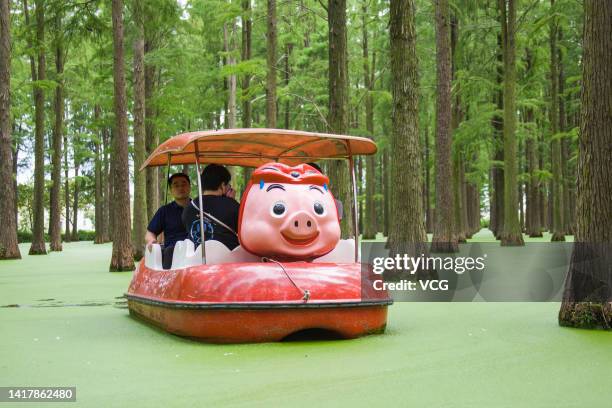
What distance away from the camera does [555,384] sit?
4.64 metres

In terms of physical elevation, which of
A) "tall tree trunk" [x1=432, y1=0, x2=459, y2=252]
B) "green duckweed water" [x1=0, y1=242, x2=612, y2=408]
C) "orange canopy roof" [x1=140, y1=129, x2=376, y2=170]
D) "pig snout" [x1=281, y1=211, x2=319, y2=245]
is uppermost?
"tall tree trunk" [x1=432, y1=0, x2=459, y2=252]

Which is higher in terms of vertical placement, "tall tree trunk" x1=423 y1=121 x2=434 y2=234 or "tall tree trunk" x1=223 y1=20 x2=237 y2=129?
"tall tree trunk" x1=223 y1=20 x2=237 y2=129

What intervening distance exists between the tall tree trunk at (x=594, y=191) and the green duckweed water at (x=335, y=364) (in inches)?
12.8

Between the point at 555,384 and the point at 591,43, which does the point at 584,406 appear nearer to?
the point at 555,384

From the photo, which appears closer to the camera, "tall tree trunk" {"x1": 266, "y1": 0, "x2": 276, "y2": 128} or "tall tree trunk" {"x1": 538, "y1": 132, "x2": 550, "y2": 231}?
"tall tree trunk" {"x1": 266, "y1": 0, "x2": 276, "y2": 128}

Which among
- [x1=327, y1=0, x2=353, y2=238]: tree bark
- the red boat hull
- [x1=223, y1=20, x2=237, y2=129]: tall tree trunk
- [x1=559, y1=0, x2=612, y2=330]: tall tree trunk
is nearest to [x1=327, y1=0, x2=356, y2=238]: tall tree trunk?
[x1=327, y1=0, x2=353, y2=238]: tree bark

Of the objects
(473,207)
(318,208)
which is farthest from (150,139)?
(473,207)

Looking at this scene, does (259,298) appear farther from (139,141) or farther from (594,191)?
(139,141)

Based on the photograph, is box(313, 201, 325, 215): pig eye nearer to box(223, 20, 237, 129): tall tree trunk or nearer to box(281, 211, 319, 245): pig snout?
box(281, 211, 319, 245): pig snout

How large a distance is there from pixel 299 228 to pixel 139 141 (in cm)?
1093

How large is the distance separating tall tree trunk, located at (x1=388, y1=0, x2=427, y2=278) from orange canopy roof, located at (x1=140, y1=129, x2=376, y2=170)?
106 inches

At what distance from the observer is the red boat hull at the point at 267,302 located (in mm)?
6223

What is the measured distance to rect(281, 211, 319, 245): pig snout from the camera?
261 inches

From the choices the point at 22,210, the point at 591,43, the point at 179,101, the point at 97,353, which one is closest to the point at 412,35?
the point at 591,43
